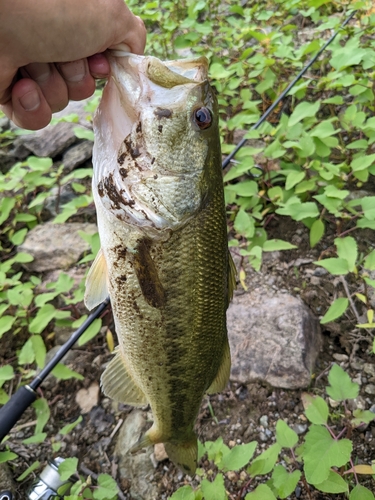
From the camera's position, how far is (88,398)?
9.91ft

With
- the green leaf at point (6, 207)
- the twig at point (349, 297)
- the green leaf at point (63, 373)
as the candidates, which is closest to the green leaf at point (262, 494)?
the green leaf at point (63, 373)

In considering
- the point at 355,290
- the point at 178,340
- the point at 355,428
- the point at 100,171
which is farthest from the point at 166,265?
the point at 355,290

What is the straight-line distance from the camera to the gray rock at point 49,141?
207 inches

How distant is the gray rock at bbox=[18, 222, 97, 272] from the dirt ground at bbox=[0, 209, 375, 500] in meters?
0.81

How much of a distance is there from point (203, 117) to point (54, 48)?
0.65m

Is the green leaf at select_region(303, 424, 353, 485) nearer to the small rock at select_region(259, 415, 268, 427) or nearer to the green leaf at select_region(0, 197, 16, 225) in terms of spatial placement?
the small rock at select_region(259, 415, 268, 427)

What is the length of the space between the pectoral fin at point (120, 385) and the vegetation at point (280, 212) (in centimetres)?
50

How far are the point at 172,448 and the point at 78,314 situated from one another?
1.45 meters

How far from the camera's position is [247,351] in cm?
281

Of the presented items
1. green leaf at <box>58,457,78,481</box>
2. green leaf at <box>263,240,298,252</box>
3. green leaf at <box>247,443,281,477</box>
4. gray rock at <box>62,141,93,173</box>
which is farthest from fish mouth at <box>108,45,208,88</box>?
gray rock at <box>62,141,93,173</box>

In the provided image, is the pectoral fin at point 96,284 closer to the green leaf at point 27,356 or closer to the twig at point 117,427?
the green leaf at point 27,356

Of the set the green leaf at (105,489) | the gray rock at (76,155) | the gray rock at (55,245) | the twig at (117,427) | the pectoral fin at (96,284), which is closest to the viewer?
the pectoral fin at (96,284)

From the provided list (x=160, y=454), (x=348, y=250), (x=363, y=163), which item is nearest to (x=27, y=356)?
(x=160, y=454)

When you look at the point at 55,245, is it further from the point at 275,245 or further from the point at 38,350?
the point at 275,245
